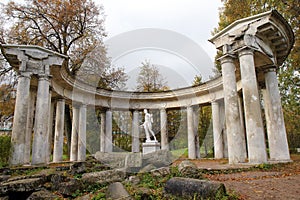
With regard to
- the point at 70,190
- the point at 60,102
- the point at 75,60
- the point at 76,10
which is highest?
the point at 76,10

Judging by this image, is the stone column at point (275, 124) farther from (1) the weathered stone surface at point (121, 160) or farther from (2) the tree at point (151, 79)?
(2) the tree at point (151, 79)

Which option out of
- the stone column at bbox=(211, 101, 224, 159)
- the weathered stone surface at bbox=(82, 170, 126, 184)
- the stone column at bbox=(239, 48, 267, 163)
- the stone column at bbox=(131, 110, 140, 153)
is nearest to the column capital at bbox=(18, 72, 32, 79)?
the weathered stone surface at bbox=(82, 170, 126, 184)

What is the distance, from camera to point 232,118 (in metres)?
12.8

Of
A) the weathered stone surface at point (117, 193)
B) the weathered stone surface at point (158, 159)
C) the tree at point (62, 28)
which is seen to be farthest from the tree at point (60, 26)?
the weathered stone surface at point (117, 193)

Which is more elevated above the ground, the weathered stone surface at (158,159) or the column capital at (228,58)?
the column capital at (228,58)

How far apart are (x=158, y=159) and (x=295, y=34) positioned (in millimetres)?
17724

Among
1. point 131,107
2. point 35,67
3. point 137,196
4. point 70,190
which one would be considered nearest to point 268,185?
point 137,196

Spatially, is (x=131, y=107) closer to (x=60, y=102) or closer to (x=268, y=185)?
(x=60, y=102)

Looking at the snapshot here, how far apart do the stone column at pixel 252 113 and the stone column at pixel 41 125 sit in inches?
502

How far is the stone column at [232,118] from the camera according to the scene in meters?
12.2

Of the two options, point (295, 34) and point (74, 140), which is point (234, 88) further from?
point (74, 140)

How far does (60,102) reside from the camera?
20.1 metres

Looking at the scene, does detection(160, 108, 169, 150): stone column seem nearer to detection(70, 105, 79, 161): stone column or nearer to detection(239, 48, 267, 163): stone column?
detection(70, 105, 79, 161): stone column

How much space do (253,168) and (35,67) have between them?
14.6 meters
